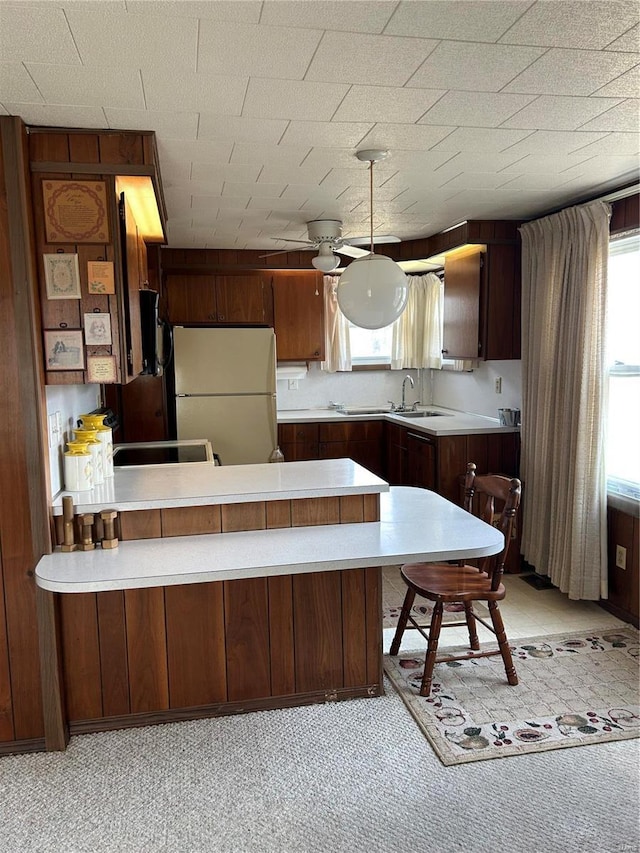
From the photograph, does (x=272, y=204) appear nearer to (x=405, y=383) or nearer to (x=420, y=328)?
(x=420, y=328)

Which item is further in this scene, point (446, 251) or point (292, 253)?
point (292, 253)

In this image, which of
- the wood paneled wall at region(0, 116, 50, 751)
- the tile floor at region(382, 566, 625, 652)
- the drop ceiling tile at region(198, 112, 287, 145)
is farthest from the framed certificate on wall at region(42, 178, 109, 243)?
the tile floor at region(382, 566, 625, 652)

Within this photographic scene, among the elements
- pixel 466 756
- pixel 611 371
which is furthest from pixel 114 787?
pixel 611 371

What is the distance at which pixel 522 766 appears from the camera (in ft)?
7.05

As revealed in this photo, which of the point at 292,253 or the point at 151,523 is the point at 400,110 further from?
the point at 292,253

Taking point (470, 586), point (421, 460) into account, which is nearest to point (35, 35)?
point (470, 586)

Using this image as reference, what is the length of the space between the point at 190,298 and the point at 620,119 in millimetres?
3357

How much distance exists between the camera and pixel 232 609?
244 centimetres

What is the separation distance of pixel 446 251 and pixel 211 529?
288cm

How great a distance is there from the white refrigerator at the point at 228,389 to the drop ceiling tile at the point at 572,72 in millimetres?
2935

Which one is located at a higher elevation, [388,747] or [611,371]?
[611,371]

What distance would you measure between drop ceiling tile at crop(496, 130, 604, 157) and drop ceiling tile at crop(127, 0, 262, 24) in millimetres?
1260

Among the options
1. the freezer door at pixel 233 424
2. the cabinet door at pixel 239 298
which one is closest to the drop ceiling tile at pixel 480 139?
the freezer door at pixel 233 424

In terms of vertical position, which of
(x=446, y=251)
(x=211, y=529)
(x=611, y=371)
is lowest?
(x=211, y=529)
